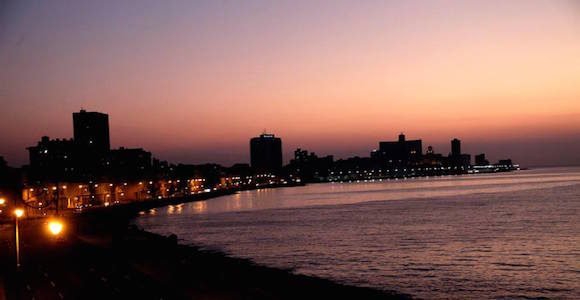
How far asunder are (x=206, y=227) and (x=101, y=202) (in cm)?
5933

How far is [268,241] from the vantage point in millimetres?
60125

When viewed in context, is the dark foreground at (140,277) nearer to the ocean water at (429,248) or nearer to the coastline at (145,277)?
the coastline at (145,277)

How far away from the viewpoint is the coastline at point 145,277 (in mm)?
26297

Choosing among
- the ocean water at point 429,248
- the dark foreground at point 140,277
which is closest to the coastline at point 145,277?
the dark foreground at point 140,277

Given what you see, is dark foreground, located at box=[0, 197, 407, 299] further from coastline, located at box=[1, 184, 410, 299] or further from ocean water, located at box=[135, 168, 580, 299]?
ocean water, located at box=[135, 168, 580, 299]

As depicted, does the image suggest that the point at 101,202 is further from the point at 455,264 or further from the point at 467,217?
the point at 455,264

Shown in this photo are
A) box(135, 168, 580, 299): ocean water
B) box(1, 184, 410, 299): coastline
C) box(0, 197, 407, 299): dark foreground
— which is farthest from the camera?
box(135, 168, 580, 299): ocean water

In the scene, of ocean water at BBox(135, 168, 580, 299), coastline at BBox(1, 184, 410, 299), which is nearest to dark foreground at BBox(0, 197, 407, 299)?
coastline at BBox(1, 184, 410, 299)

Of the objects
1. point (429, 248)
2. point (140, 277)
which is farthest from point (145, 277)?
point (429, 248)

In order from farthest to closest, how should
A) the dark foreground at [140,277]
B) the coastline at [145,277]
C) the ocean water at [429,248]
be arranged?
the ocean water at [429,248]
the coastline at [145,277]
the dark foreground at [140,277]

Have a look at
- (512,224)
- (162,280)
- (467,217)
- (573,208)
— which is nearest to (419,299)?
(162,280)

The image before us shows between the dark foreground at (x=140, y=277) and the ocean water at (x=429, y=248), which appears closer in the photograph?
the dark foreground at (x=140, y=277)

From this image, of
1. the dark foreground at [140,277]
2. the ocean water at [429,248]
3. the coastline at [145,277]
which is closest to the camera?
the dark foreground at [140,277]

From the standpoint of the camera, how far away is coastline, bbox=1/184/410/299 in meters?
26.3
